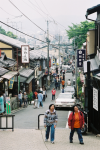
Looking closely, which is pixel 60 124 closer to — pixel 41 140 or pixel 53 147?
pixel 41 140

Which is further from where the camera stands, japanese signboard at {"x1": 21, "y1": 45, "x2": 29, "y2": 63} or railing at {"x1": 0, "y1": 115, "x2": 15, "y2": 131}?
japanese signboard at {"x1": 21, "y1": 45, "x2": 29, "y2": 63}

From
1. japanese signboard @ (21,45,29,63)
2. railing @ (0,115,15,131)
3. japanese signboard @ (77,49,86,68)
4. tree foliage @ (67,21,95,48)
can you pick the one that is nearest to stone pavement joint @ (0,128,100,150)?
railing @ (0,115,15,131)

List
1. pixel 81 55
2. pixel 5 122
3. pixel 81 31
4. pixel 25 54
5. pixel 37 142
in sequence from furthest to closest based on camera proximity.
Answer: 1. pixel 81 31
2. pixel 25 54
3. pixel 81 55
4. pixel 5 122
5. pixel 37 142

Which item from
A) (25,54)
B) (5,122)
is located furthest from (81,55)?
(5,122)

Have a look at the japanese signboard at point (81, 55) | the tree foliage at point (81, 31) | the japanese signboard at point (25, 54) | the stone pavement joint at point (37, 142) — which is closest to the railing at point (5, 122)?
the stone pavement joint at point (37, 142)

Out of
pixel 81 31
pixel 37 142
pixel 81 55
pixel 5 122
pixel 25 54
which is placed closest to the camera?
pixel 37 142

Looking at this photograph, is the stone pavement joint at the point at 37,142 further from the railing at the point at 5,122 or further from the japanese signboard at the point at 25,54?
the japanese signboard at the point at 25,54

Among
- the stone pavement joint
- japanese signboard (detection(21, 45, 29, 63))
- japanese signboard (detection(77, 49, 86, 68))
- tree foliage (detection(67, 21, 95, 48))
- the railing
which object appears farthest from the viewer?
tree foliage (detection(67, 21, 95, 48))

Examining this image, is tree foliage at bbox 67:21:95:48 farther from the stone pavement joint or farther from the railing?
the stone pavement joint

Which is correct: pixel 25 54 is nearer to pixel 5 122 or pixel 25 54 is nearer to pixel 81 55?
pixel 81 55

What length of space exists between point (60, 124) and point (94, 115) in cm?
502

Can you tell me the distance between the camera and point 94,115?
12.3 meters

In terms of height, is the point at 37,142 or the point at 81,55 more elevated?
the point at 81,55

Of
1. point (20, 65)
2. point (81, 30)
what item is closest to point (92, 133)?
point (20, 65)
